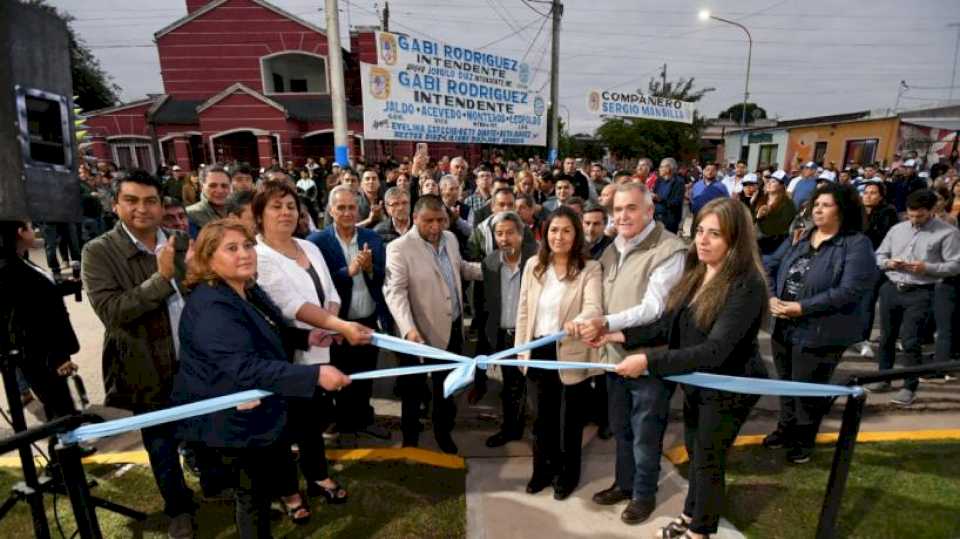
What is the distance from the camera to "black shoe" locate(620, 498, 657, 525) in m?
2.92

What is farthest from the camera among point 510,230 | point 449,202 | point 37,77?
point 449,202

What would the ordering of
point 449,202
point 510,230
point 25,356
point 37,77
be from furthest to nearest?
1. point 449,202
2. point 510,230
3. point 25,356
4. point 37,77

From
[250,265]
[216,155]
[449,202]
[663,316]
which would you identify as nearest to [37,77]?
[250,265]

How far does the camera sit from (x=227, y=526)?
2924mm

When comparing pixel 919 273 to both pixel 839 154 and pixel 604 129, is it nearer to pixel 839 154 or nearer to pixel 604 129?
pixel 839 154

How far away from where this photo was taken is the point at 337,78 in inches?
332

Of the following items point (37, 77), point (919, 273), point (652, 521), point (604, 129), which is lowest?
point (652, 521)

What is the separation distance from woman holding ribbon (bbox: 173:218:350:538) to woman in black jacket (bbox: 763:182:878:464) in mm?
3076

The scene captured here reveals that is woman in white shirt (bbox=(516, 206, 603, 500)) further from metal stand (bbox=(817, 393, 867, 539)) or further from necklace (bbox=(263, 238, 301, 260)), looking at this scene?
necklace (bbox=(263, 238, 301, 260))

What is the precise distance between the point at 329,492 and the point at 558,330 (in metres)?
1.80

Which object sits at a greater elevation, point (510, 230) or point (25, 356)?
point (510, 230)

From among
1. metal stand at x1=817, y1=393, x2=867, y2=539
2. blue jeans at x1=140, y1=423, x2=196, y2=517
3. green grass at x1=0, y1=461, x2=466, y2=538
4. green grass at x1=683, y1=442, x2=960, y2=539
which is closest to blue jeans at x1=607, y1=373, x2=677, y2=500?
green grass at x1=683, y1=442, x2=960, y2=539

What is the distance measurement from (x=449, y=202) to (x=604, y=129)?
116ft

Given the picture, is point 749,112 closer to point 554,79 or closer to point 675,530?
point 554,79
